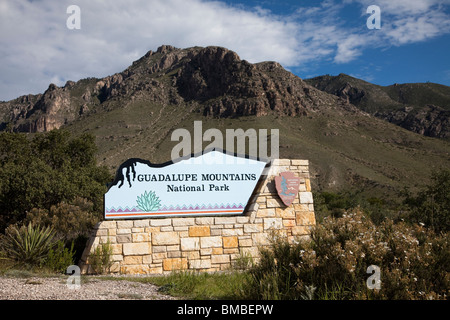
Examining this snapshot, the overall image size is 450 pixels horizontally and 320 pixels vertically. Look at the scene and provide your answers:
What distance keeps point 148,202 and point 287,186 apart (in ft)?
14.1

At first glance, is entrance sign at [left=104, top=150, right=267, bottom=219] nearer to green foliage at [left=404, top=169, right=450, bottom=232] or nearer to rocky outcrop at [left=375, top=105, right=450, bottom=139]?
green foliage at [left=404, top=169, right=450, bottom=232]

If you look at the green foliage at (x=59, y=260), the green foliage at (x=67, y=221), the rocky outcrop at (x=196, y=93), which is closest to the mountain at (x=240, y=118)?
the rocky outcrop at (x=196, y=93)

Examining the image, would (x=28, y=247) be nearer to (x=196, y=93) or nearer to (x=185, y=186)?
(x=185, y=186)

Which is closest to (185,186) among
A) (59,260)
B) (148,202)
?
(148,202)

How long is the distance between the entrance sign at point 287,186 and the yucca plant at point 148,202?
3723mm

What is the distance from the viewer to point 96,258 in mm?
8828

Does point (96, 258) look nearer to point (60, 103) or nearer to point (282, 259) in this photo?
point (282, 259)

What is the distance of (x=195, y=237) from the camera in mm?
9719

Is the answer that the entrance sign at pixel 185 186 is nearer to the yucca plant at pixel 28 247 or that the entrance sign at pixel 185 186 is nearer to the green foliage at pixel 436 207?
the yucca plant at pixel 28 247

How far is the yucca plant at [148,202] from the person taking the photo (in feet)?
32.0

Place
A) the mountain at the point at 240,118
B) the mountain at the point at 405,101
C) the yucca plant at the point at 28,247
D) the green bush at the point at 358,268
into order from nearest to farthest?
the green bush at the point at 358,268
the yucca plant at the point at 28,247
the mountain at the point at 240,118
the mountain at the point at 405,101

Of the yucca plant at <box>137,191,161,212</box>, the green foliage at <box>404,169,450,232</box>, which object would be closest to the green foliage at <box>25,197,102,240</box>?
the yucca plant at <box>137,191,161,212</box>

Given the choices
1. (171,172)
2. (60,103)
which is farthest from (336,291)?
(60,103)
